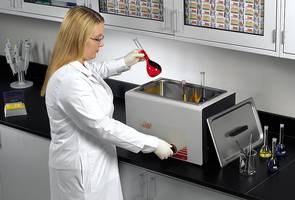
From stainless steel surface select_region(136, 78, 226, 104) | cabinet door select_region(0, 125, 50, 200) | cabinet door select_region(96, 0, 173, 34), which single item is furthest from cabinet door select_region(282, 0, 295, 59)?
cabinet door select_region(0, 125, 50, 200)

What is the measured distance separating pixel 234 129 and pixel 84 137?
0.70m

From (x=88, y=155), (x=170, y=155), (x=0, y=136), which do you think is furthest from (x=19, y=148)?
(x=170, y=155)

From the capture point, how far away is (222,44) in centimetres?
298

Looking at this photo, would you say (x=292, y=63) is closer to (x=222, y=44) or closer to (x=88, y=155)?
(x=222, y=44)

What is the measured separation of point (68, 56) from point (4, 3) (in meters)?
1.30

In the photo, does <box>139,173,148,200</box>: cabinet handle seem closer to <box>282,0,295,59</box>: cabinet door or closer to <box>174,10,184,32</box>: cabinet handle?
<box>174,10,184,32</box>: cabinet handle

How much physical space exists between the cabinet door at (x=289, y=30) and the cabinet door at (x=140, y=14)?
2.00 ft

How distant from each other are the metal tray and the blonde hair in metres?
0.66

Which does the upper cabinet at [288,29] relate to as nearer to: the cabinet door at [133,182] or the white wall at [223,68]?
the white wall at [223,68]

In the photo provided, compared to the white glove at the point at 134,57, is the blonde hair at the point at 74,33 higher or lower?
higher

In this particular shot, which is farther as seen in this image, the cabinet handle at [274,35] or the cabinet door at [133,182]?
the cabinet door at [133,182]

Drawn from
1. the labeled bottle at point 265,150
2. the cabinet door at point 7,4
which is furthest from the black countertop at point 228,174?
the cabinet door at point 7,4

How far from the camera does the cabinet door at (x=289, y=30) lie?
8.75 ft

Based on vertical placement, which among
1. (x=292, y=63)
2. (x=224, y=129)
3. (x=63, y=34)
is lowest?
(x=224, y=129)
